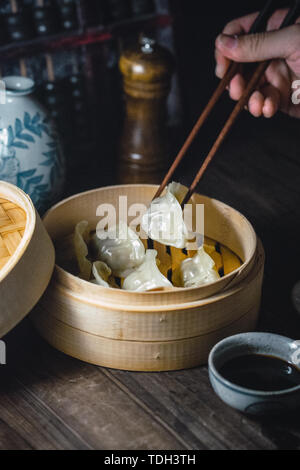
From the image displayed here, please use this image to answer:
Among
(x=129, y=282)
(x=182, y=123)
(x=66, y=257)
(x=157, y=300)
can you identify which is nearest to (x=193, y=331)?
(x=157, y=300)

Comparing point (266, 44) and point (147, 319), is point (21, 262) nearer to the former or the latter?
point (147, 319)

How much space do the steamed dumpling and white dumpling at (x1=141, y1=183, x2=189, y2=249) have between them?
0.17 metres

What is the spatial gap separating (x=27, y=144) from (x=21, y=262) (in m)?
0.68

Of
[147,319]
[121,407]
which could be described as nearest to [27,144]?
[147,319]

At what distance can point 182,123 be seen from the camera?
2711mm

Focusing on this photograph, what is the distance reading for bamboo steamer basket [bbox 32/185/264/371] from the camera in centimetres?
140

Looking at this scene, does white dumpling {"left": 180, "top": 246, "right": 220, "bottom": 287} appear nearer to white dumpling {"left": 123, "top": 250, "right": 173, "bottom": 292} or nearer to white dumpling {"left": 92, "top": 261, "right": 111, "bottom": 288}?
white dumpling {"left": 123, "top": 250, "right": 173, "bottom": 292}

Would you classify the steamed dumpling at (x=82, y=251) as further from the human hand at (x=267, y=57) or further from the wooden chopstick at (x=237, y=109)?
the human hand at (x=267, y=57)

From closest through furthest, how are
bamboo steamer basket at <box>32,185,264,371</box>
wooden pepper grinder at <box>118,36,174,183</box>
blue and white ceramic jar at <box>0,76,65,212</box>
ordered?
bamboo steamer basket at <box>32,185,264,371</box>
blue and white ceramic jar at <box>0,76,65,212</box>
wooden pepper grinder at <box>118,36,174,183</box>

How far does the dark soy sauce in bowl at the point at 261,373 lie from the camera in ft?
4.36

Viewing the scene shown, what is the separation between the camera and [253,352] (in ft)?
4.58

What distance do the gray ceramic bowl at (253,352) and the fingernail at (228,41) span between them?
836 mm

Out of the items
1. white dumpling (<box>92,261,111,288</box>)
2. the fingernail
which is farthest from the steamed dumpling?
the fingernail
